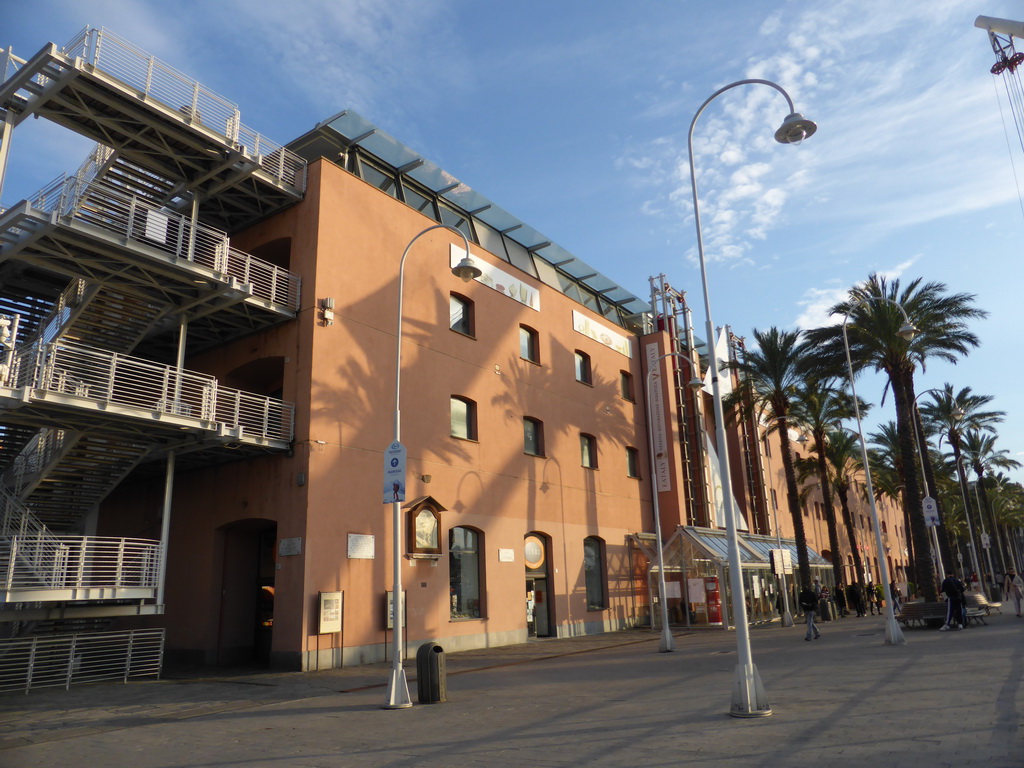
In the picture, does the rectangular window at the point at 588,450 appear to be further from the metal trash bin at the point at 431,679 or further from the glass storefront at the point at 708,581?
the metal trash bin at the point at 431,679

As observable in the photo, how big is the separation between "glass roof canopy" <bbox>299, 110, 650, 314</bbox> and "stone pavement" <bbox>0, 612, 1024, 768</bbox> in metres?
14.9

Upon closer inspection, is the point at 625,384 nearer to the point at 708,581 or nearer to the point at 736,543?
the point at 708,581

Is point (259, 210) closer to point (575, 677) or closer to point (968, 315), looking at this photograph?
point (575, 677)

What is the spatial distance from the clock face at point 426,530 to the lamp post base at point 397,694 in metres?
8.49

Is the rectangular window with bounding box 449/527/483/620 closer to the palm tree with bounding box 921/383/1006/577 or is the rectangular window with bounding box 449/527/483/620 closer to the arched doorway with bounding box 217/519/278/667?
the arched doorway with bounding box 217/519/278/667

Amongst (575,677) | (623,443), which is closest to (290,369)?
(575,677)

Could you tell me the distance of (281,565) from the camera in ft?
57.2

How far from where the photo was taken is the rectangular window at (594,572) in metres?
27.8

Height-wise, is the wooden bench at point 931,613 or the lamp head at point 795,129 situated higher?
the lamp head at point 795,129

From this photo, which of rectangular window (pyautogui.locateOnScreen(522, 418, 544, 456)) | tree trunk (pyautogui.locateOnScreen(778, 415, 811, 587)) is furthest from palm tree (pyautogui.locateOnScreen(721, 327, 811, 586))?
rectangular window (pyautogui.locateOnScreen(522, 418, 544, 456))

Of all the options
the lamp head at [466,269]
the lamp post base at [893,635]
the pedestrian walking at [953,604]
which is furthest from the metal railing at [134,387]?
the pedestrian walking at [953,604]

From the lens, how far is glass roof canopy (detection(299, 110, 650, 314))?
70.4 ft

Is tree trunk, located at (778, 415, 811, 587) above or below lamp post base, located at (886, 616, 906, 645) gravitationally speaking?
above

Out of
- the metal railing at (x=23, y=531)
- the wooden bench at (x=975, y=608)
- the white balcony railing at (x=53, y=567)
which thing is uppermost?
the metal railing at (x=23, y=531)
